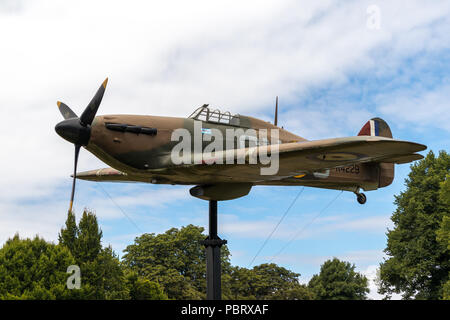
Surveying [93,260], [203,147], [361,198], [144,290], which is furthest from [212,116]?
[144,290]

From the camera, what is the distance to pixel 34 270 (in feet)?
101

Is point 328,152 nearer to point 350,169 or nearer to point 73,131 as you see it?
point 350,169

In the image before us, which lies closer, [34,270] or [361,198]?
[361,198]

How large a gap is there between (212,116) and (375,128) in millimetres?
8040

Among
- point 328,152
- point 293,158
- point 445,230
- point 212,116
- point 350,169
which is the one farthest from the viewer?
point 445,230

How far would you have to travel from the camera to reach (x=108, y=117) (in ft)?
35.5

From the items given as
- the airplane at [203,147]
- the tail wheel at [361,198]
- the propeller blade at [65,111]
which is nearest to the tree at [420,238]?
the tail wheel at [361,198]

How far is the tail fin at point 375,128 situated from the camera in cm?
1675

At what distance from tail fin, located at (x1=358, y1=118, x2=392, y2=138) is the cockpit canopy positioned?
7.07 meters

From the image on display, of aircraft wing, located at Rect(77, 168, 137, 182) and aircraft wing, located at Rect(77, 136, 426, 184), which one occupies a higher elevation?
aircraft wing, located at Rect(77, 168, 137, 182)

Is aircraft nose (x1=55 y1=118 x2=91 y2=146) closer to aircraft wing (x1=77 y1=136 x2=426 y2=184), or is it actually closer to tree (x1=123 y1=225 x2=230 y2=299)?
Answer: aircraft wing (x1=77 y1=136 x2=426 y2=184)

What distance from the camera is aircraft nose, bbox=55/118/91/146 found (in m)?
10.4

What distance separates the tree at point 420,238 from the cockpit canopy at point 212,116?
21.6 meters

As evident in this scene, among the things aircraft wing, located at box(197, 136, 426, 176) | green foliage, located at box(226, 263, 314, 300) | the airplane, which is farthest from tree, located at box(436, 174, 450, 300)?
aircraft wing, located at box(197, 136, 426, 176)
